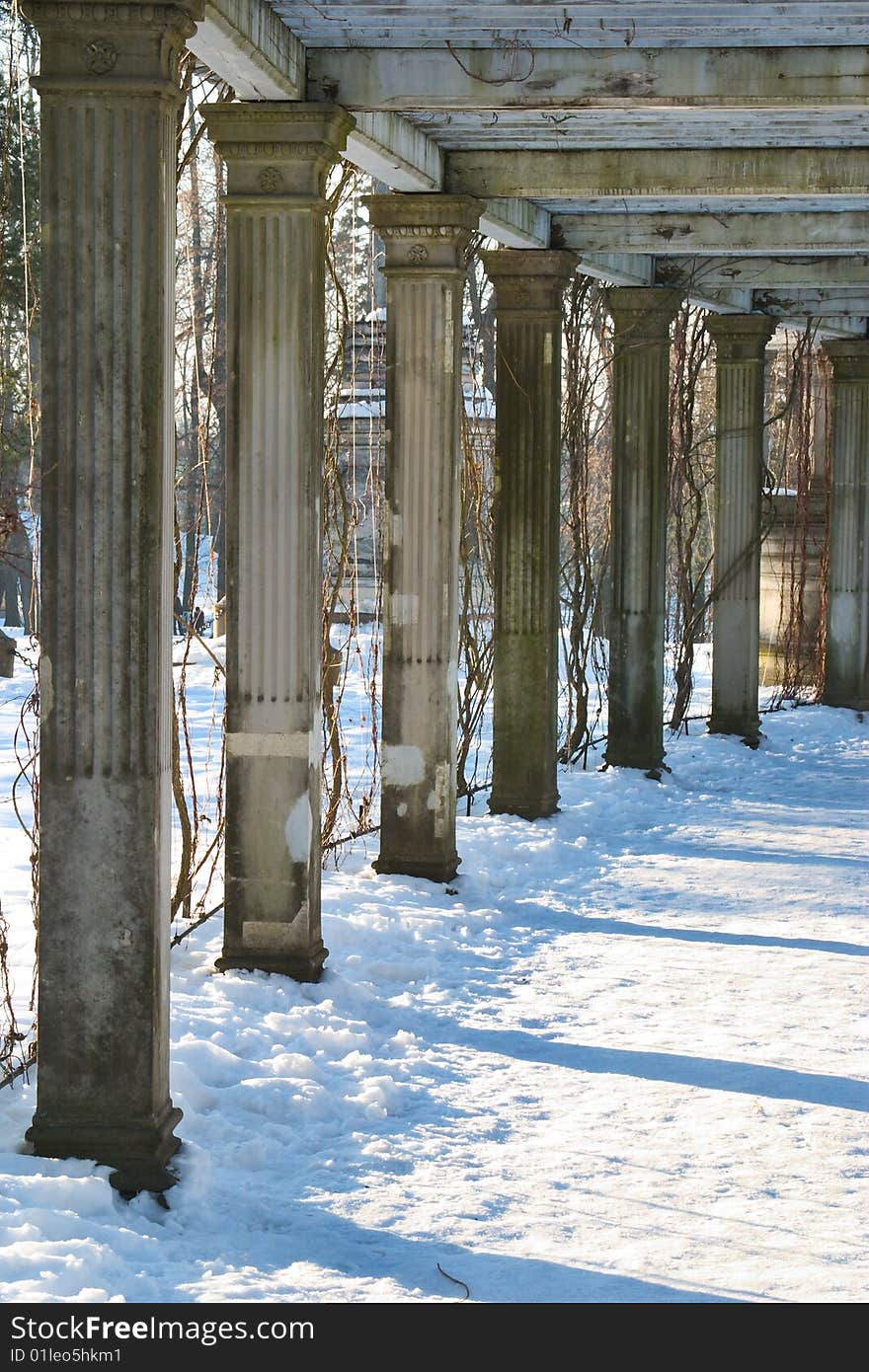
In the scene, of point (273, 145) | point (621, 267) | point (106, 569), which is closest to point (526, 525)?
point (621, 267)

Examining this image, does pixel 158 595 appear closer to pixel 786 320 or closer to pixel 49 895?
pixel 49 895

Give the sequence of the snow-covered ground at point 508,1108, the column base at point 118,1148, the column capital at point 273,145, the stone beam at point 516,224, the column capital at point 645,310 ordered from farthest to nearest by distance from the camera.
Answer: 1. the column capital at point 645,310
2. the stone beam at point 516,224
3. the column capital at point 273,145
4. the column base at point 118,1148
5. the snow-covered ground at point 508,1108

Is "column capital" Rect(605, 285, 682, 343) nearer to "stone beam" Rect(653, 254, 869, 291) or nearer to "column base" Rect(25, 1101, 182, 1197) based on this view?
"stone beam" Rect(653, 254, 869, 291)

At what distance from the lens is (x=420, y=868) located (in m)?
9.23

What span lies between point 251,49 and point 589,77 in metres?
1.52

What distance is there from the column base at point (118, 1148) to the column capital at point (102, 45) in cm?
287

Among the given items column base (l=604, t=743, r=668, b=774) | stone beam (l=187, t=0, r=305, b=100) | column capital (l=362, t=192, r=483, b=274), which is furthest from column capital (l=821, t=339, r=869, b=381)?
stone beam (l=187, t=0, r=305, b=100)

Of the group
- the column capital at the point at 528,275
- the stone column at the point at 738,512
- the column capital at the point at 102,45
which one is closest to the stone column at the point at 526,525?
the column capital at the point at 528,275

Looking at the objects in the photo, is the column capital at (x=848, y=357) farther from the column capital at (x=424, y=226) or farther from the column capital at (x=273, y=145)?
the column capital at (x=273, y=145)

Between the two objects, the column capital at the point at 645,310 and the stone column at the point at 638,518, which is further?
the stone column at the point at 638,518

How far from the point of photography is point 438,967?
7758 mm

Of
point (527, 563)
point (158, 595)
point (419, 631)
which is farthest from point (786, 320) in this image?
point (158, 595)

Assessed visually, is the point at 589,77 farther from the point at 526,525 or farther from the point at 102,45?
the point at 526,525

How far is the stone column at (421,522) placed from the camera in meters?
8.94
